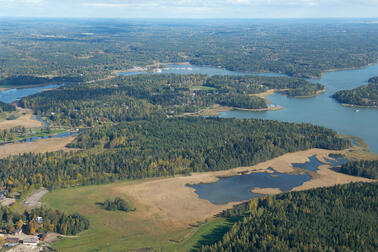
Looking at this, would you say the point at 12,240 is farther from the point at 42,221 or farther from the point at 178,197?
the point at 178,197

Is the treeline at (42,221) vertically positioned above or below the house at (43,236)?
above

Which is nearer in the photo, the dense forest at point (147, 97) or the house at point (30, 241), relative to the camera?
the house at point (30, 241)

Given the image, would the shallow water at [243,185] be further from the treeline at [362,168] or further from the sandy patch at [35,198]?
the sandy patch at [35,198]

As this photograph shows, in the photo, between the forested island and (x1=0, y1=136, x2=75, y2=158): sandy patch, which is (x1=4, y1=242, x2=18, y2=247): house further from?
(x1=0, y1=136, x2=75, y2=158): sandy patch

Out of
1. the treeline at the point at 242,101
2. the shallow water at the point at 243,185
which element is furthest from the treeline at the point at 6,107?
the shallow water at the point at 243,185

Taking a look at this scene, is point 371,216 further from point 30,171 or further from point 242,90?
point 242,90

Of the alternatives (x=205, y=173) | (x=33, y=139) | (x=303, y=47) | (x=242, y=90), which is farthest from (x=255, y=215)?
(x=303, y=47)
